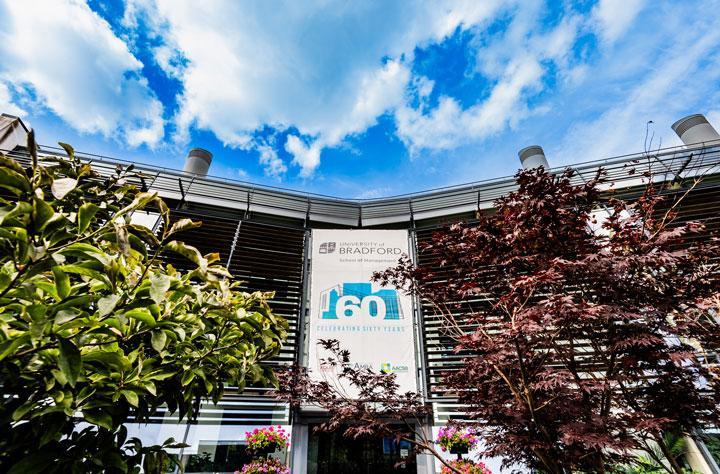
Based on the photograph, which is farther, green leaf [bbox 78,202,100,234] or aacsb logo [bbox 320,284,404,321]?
aacsb logo [bbox 320,284,404,321]

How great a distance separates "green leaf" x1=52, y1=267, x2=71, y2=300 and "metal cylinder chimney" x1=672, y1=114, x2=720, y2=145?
38.8ft

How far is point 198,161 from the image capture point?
8.45 metres

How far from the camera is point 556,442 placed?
2223 mm

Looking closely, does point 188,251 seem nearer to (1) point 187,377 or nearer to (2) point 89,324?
(2) point 89,324

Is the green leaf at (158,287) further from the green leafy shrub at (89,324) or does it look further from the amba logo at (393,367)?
the amba logo at (393,367)

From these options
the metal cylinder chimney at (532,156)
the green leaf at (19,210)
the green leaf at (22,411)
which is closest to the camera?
the green leaf at (19,210)

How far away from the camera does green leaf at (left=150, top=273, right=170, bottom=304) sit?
0.72 m

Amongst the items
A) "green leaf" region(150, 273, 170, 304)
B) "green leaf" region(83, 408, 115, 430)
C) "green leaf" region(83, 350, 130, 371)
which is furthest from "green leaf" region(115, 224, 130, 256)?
"green leaf" region(83, 408, 115, 430)

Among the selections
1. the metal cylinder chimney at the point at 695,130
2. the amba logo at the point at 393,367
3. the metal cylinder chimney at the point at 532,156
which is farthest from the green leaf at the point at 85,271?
the metal cylinder chimney at the point at 695,130

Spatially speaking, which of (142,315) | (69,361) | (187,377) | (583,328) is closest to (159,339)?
(142,315)

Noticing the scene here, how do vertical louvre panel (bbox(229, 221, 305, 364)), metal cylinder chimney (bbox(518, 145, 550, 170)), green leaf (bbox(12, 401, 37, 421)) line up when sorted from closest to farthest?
green leaf (bbox(12, 401, 37, 421))
vertical louvre panel (bbox(229, 221, 305, 364))
metal cylinder chimney (bbox(518, 145, 550, 170))

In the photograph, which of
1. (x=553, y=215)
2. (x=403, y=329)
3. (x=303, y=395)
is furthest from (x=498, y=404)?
(x=403, y=329)

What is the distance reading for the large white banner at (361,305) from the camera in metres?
5.36

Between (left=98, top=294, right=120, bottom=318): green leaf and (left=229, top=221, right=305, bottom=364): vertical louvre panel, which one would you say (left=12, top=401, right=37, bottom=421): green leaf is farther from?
(left=229, top=221, right=305, bottom=364): vertical louvre panel
